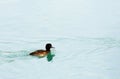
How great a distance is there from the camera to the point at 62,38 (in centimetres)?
1170

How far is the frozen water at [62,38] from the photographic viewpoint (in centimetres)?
910

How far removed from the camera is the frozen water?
910cm

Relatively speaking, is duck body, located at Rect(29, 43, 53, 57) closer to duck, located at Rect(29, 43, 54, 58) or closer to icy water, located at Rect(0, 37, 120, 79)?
duck, located at Rect(29, 43, 54, 58)

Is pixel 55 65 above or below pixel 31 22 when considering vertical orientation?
below

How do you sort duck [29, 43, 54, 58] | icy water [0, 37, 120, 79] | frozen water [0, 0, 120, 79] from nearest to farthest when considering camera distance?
icy water [0, 37, 120, 79]
frozen water [0, 0, 120, 79]
duck [29, 43, 54, 58]

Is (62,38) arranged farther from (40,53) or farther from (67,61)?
(67,61)

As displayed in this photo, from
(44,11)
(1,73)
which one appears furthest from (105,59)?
(44,11)

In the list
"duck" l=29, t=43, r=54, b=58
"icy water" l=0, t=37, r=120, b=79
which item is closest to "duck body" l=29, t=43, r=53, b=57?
"duck" l=29, t=43, r=54, b=58

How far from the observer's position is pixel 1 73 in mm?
8875

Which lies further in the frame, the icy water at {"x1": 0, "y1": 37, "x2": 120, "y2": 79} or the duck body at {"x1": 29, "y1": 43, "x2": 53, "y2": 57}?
the duck body at {"x1": 29, "y1": 43, "x2": 53, "y2": 57}

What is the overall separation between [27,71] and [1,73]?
0.70 m

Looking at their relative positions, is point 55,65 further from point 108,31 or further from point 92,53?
point 108,31

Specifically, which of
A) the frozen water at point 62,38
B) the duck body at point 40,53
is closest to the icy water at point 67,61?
the frozen water at point 62,38

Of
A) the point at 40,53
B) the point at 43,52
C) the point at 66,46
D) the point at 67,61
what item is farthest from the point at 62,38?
the point at 67,61
